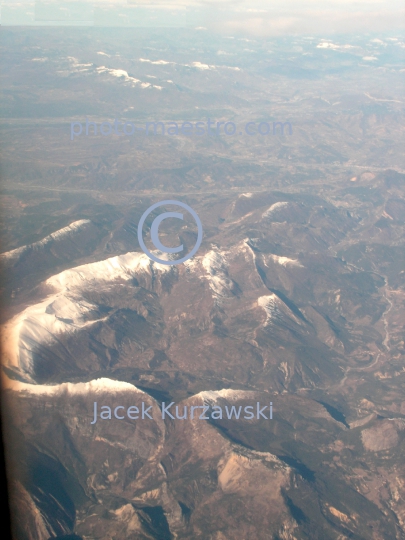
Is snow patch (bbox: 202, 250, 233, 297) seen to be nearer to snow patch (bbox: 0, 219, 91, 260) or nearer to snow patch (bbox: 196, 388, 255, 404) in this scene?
snow patch (bbox: 196, 388, 255, 404)

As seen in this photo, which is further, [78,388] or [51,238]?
[51,238]

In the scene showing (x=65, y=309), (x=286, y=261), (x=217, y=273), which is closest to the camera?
(x=65, y=309)

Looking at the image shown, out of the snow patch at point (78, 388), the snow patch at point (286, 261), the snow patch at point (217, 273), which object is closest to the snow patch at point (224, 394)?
the snow patch at point (78, 388)

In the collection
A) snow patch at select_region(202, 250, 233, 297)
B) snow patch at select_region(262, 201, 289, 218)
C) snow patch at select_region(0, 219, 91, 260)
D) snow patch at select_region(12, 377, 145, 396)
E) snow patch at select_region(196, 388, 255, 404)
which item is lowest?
snow patch at select_region(196, 388, 255, 404)

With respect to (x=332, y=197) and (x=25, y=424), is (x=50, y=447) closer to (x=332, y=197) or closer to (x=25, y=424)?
(x=25, y=424)

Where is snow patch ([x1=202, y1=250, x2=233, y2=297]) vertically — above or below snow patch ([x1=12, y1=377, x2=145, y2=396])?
above

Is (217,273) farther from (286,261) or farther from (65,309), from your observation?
(65,309)

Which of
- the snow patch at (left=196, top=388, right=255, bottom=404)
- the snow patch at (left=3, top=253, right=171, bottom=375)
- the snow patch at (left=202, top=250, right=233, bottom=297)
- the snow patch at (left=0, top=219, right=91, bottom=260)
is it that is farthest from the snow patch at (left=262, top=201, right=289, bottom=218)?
the snow patch at (left=196, top=388, right=255, bottom=404)

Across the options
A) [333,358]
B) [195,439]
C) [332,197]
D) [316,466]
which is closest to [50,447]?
[195,439]

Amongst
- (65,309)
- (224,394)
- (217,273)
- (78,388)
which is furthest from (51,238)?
(224,394)

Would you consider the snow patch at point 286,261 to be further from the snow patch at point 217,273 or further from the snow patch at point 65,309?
the snow patch at point 65,309

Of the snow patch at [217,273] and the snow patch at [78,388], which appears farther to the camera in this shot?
the snow patch at [217,273]
